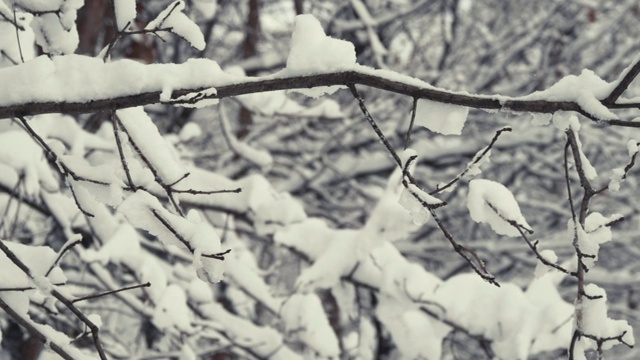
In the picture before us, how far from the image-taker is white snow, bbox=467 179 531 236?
1.06m

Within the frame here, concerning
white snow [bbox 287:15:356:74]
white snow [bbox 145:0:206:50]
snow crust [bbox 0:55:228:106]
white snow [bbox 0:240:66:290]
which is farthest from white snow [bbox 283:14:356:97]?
white snow [bbox 0:240:66:290]

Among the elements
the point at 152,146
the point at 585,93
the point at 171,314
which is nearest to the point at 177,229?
the point at 152,146

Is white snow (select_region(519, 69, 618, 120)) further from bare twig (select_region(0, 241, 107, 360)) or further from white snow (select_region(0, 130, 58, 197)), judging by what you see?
white snow (select_region(0, 130, 58, 197))

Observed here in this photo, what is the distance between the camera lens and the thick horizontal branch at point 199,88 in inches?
35.2

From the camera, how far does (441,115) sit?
0.97 m

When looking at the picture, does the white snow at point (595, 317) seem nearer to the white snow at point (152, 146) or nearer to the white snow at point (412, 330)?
the white snow at point (152, 146)

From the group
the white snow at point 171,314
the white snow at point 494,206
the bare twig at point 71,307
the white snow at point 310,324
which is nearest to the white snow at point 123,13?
the bare twig at point 71,307

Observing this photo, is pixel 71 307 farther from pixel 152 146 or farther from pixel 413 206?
pixel 413 206

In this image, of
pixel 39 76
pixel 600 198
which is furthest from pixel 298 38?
pixel 600 198

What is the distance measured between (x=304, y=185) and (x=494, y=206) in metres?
2.72

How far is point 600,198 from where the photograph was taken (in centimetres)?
562

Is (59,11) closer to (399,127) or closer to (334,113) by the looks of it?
(334,113)

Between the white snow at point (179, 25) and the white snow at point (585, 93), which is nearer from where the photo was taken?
the white snow at point (585, 93)

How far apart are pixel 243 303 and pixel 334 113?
3.50 ft
